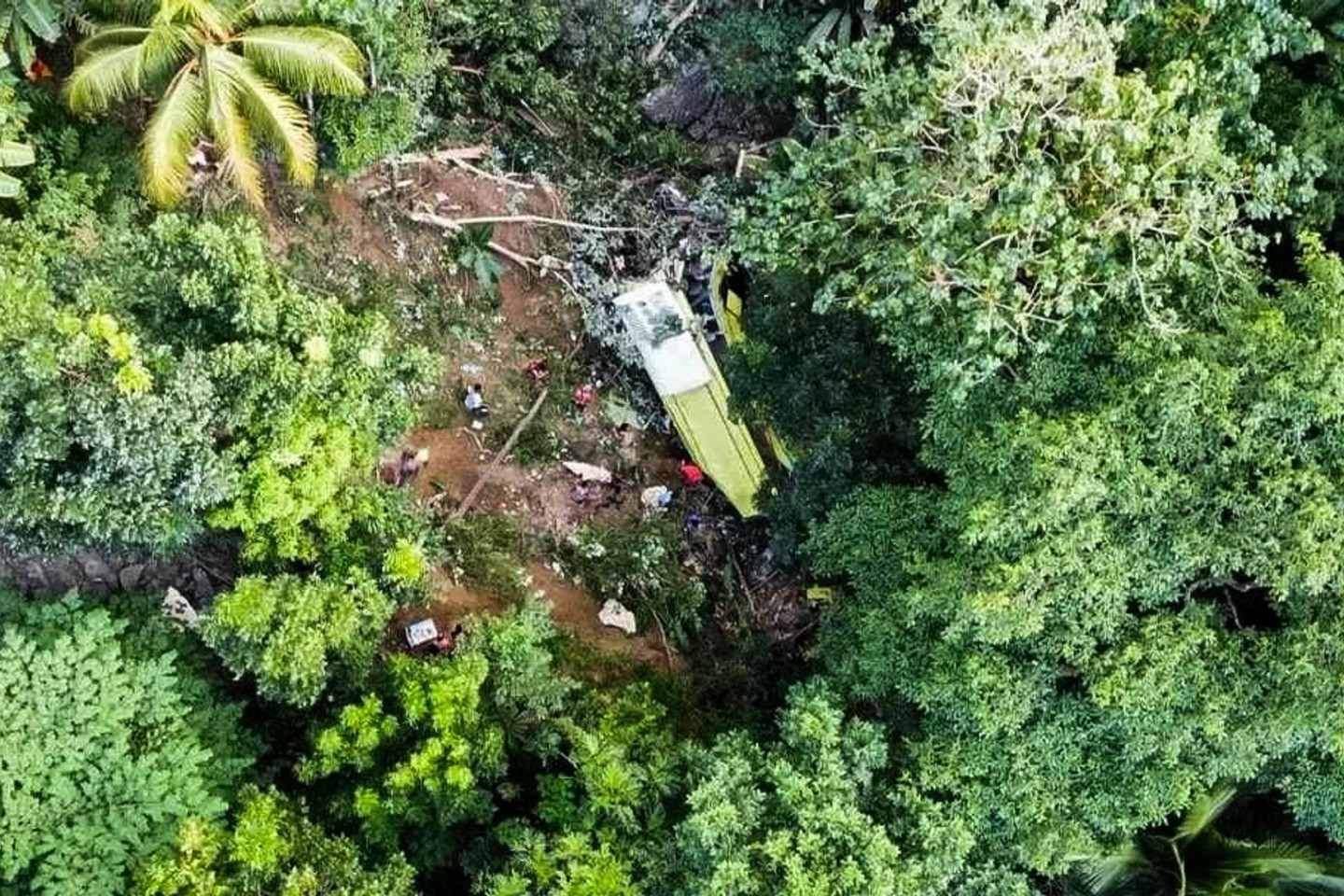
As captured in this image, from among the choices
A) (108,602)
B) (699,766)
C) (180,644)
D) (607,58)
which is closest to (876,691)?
(699,766)

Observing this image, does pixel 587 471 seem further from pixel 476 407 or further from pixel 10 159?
pixel 10 159

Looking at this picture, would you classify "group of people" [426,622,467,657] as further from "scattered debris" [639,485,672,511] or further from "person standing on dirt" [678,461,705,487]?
"person standing on dirt" [678,461,705,487]

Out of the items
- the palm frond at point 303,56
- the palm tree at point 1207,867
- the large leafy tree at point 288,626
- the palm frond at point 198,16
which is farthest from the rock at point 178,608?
the palm tree at point 1207,867

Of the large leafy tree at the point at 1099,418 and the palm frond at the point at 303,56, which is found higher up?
the palm frond at the point at 303,56

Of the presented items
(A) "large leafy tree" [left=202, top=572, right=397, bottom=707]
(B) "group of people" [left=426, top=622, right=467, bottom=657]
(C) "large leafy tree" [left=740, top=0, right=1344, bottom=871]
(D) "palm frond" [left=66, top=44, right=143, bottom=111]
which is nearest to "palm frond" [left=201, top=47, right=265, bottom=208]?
(D) "palm frond" [left=66, top=44, right=143, bottom=111]

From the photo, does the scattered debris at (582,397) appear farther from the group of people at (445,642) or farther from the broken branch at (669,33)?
the broken branch at (669,33)

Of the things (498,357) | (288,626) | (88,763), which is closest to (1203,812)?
(288,626)

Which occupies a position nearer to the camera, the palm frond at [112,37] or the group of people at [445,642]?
the palm frond at [112,37]

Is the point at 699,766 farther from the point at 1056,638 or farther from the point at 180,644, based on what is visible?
the point at 180,644
